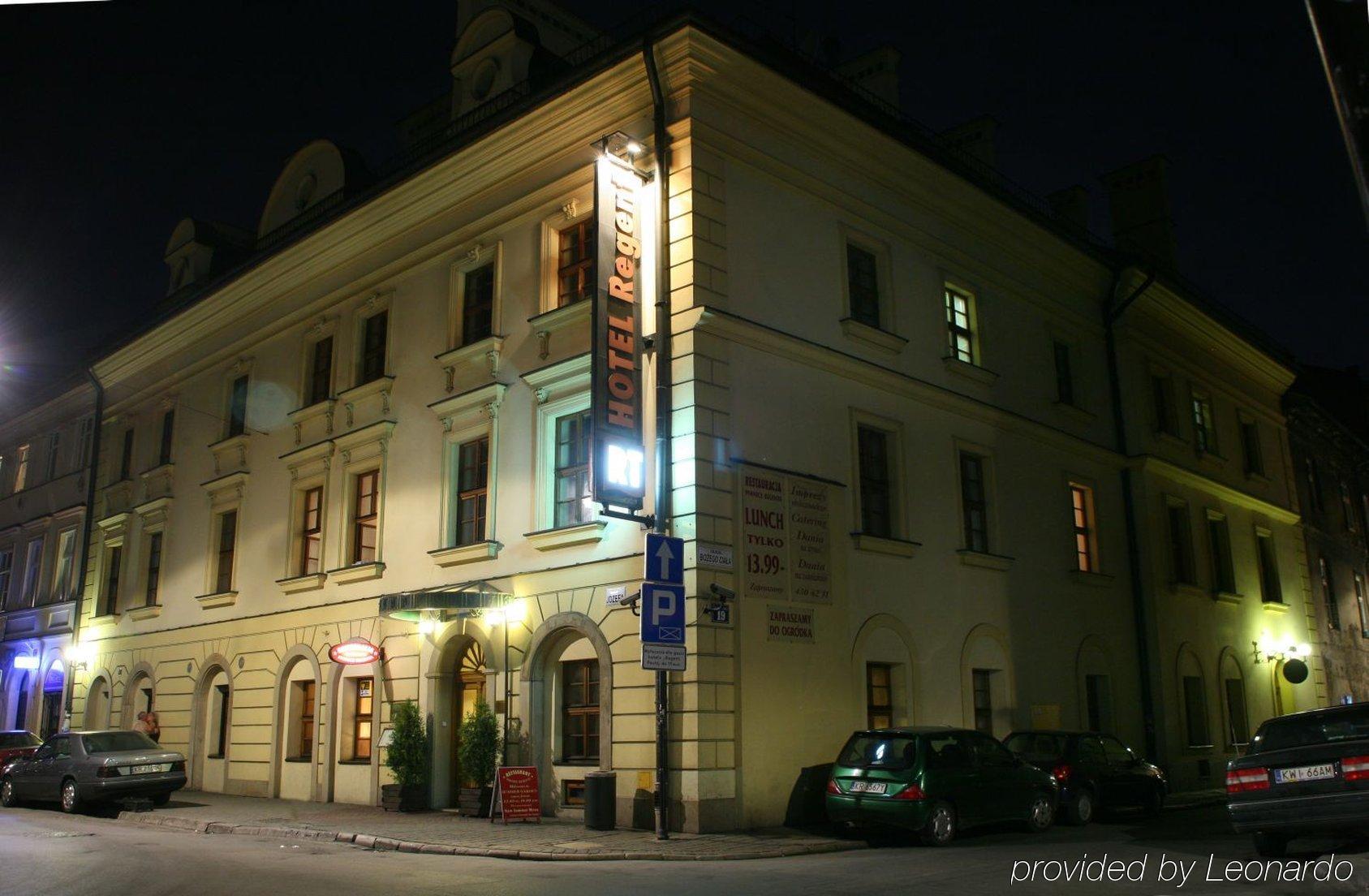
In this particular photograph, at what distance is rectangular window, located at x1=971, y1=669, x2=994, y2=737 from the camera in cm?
2000

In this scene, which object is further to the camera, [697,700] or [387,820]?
[387,820]

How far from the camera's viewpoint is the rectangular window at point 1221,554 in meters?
28.4

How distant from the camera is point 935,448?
20.3 metres

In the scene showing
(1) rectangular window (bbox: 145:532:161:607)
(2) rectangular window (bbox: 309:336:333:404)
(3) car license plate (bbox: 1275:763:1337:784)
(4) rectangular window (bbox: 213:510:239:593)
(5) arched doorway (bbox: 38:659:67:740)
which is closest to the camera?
(3) car license plate (bbox: 1275:763:1337:784)

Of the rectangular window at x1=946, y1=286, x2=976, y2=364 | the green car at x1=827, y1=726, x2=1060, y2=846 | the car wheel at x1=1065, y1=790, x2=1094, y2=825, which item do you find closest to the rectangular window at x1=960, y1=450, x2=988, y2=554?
the rectangular window at x1=946, y1=286, x2=976, y2=364

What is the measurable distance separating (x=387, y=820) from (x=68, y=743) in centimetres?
794

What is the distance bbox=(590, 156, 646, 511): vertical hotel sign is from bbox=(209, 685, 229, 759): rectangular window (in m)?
14.2

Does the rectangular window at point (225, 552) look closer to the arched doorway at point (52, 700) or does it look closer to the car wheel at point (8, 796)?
the car wheel at point (8, 796)

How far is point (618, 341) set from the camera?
16094 mm

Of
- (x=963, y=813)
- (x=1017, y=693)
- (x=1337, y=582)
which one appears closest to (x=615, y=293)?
(x=963, y=813)

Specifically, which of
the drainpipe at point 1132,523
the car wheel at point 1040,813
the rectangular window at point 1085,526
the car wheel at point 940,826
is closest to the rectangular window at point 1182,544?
the drainpipe at point 1132,523

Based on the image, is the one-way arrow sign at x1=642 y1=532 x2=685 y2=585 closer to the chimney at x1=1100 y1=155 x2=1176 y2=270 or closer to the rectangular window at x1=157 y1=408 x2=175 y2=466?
the rectangular window at x1=157 y1=408 x2=175 y2=466

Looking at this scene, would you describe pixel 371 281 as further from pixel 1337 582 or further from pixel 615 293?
pixel 1337 582

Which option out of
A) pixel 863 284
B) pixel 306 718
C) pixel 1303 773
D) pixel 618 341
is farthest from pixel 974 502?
pixel 306 718
